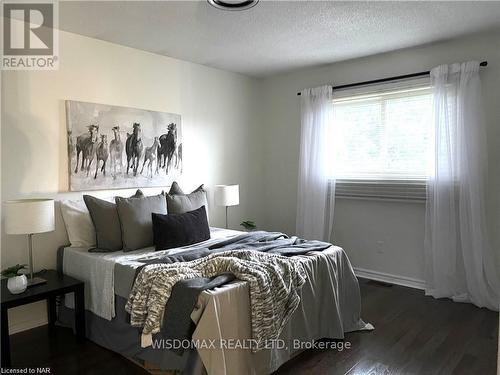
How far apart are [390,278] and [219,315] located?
2688 millimetres

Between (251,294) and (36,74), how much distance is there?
245 cm

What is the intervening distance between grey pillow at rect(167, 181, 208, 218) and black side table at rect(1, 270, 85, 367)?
1.03 m

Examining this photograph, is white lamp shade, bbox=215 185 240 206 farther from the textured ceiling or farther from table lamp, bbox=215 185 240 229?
the textured ceiling

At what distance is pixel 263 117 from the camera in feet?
16.7

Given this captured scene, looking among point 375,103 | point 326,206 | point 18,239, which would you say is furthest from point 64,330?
point 375,103

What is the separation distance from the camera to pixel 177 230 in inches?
120

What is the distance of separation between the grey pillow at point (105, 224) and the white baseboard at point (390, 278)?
273 centimetres

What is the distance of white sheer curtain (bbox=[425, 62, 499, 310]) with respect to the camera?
3295mm

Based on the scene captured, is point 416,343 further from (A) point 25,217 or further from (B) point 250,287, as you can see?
(A) point 25,217

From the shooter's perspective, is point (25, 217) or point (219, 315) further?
point (25, 217)

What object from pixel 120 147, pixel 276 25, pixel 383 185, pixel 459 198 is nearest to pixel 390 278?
pixel 383 185

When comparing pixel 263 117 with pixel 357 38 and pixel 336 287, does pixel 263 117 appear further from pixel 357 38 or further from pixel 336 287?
pixel 336 287

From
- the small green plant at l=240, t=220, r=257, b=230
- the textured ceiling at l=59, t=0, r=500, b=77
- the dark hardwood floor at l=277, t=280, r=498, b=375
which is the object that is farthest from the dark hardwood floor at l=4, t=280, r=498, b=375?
the textured ceiling at l=59, t=0, r=500, b=77

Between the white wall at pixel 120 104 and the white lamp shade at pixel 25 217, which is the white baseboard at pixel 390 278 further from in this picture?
the white lamp shade at pixel 25 217
